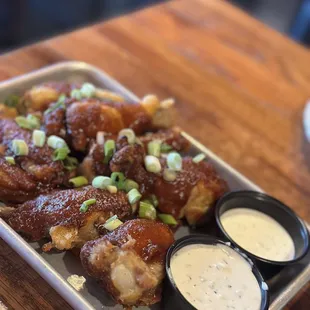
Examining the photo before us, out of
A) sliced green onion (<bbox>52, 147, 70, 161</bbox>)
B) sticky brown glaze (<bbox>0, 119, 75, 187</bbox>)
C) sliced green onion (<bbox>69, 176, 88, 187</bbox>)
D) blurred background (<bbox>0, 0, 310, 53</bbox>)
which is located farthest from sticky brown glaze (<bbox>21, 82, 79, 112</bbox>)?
blurred background (<bbox>0, 0, 310, 53</bbox>)

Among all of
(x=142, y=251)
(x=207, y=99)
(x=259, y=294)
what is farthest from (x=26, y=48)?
(x=259, y=294)

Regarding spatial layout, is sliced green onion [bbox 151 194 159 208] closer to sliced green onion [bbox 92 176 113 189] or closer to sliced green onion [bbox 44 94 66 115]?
sliced green onion [bbox 92 176 113 189]

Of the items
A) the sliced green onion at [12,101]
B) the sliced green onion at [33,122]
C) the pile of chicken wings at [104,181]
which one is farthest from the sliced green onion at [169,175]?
the sliced green onion at [12,101]

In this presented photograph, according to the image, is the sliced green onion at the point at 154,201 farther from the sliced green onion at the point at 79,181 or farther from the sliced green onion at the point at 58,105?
the sliced green onion at the point at 58,105

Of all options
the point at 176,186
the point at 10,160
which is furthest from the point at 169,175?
the point at 10,160

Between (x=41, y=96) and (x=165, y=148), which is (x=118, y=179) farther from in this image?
(x=41, y=96)

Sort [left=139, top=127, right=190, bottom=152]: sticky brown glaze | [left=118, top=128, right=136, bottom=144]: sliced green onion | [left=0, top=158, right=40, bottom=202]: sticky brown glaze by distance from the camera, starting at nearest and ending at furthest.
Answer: [left=0, top=158, right=40, bottom=202]: sticky brown glaze, [left=118, top=128, right=136, bottom=144]: sliced green onion, [left=139, top=127, right=190, bottom=152]: sticky brown glaze
